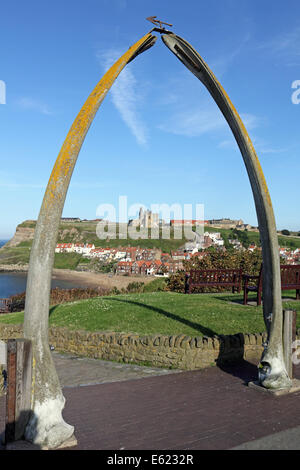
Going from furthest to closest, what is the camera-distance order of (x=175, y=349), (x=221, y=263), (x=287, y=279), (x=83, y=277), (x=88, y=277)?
(x=83, y=277) < (x=88, y=277) < (x=221, y=263) < (x=287, y=279) < (x=175, y=349)

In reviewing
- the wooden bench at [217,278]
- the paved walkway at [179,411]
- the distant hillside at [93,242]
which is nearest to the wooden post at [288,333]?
the paved walkway at [179,411]

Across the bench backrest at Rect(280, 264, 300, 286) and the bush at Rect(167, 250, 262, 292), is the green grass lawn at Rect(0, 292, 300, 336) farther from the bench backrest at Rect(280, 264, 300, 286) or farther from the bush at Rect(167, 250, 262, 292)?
the bush at Rect(167, 250, 262, 292)

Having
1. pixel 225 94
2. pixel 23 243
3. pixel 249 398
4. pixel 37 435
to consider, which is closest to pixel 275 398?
pixel 249 398

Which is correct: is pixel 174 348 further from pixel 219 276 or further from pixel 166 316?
pixel 219 276

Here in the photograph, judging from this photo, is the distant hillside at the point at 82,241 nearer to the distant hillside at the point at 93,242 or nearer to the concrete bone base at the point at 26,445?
the distant hillside at the point at 93,242

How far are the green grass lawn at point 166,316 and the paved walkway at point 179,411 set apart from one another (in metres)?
2.01

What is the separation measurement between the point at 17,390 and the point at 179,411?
2.58 metres

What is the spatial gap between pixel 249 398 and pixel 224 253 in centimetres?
2015

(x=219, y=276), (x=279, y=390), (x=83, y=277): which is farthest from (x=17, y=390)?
(x=83, y=277)

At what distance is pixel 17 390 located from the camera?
445 cm

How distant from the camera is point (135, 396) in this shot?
672cm
